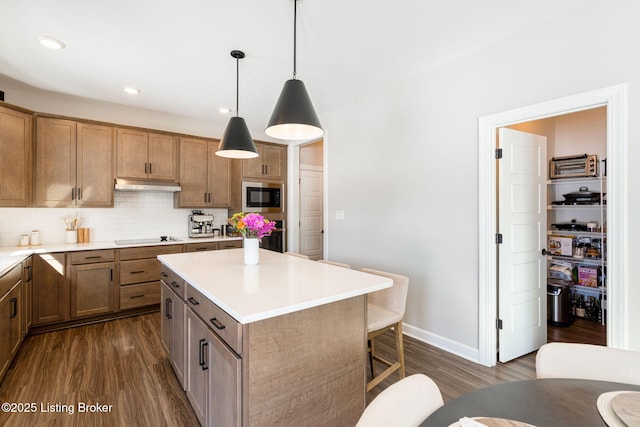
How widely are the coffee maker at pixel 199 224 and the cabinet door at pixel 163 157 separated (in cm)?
60

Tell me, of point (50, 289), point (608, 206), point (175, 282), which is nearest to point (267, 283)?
point (175, 282)

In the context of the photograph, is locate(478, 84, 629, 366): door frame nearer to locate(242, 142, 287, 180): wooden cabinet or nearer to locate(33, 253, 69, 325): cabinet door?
locate(242, 142, 287, 180): wooden cabinet

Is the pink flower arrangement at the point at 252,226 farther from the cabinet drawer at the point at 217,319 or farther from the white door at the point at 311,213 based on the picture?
the white door at the point at 311,213

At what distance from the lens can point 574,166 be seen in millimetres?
3506

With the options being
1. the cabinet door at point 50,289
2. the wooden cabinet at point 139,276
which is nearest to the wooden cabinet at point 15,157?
the cabinet door at point 50,289

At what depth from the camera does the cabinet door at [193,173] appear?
166 inches

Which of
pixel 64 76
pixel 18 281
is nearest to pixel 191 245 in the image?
pixel 18 281

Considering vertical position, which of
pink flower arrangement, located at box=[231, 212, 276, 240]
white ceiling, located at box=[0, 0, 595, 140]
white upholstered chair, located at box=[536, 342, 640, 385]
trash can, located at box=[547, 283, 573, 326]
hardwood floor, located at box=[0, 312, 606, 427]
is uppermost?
white ceiling, located at box=[0, 0, 595, 140]

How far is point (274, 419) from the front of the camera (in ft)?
4.42

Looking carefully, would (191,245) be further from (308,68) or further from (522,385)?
(522,385)

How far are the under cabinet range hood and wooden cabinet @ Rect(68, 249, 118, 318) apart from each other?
795 millimetres

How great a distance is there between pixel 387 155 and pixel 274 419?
8.80 ft

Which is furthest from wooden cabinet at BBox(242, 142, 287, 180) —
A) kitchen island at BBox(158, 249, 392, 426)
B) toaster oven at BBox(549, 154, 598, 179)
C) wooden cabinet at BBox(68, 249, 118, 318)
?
toaster oven at BBox(549, 154, 598, 179)

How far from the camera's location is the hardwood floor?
1914 millimetres
